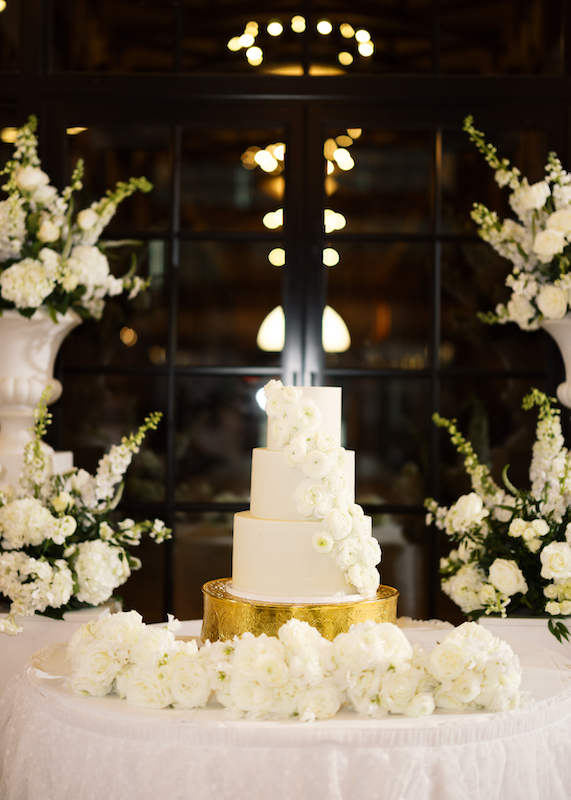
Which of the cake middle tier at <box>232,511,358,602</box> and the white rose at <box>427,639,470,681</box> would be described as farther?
the cake middle tier at <box>232,511,358,602</box>

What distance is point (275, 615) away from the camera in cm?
177

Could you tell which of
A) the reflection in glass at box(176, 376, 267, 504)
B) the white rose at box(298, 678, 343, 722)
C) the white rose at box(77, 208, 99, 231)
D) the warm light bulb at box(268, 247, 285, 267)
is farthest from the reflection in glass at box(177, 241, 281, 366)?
the white rose at box(298, 678, 343, 722)

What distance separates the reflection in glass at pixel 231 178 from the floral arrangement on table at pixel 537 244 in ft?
2.78

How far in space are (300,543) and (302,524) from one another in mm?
42

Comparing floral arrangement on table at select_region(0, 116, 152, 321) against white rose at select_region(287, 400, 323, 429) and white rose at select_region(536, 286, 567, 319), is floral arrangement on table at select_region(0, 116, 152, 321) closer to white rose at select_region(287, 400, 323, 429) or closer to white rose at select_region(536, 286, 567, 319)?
white rose at select_region(287, 400, 323, 429)

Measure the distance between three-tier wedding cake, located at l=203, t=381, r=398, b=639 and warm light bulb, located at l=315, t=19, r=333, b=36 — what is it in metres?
2.12

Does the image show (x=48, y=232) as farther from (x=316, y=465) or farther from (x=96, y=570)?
(x=316, y=465)

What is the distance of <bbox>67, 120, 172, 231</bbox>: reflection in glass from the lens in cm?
351

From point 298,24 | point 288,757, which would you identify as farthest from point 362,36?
point 288,757

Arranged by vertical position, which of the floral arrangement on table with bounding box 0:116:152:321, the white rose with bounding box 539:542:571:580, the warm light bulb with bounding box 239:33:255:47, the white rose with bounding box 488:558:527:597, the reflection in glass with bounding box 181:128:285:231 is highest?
the warm light bulb with bounding box 239:33:255:47

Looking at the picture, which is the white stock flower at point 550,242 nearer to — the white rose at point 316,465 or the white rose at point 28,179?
the white rose at point 316,465

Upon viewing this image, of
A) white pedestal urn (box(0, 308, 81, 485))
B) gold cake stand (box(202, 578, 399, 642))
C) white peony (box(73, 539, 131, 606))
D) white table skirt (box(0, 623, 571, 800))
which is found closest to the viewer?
white table skirt (box(0, 623, 571, 800))

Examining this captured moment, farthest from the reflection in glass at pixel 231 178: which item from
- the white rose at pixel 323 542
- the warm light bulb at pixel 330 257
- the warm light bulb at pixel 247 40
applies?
the white rose at pixel 323 542

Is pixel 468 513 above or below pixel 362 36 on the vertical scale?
below
